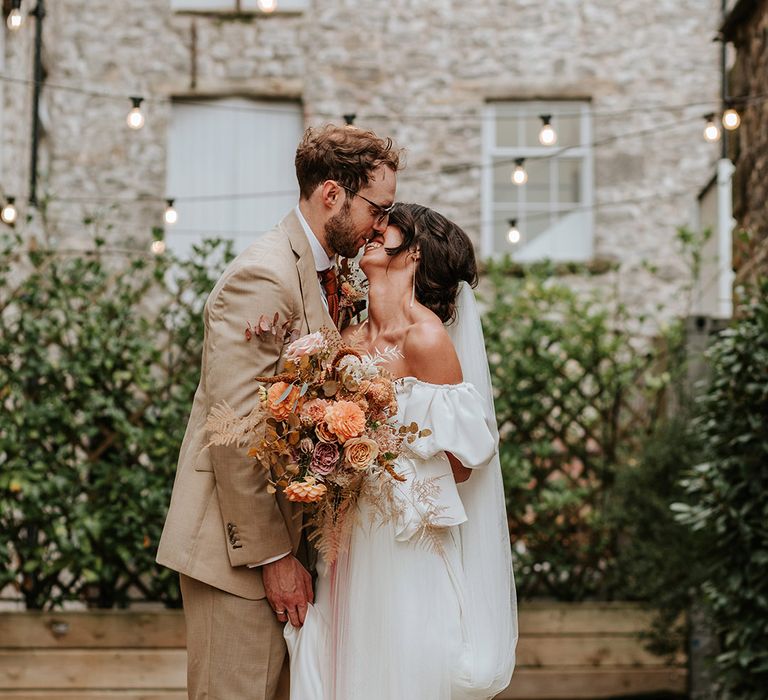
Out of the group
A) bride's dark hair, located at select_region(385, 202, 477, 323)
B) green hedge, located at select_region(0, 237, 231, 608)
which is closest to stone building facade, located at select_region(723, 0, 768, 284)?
bride's dark hair, located at select_region(385, 202, 477, 323)

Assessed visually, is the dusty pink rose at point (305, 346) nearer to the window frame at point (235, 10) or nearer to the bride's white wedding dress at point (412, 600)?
the bride's white wedding dress at point (412, 600)

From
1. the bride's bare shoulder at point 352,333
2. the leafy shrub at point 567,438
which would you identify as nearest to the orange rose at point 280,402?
the bride's bare shoulder at point 352,333

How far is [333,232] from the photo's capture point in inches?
123

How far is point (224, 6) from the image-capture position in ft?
31.5

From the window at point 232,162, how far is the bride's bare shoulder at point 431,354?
6657mm

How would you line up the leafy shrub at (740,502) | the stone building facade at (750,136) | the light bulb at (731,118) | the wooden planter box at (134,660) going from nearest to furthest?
the leafy shrub at (740,502) → the stone building facade at (750,136) → the light bulb at (731,118) → the wooden planter box at (134,660)

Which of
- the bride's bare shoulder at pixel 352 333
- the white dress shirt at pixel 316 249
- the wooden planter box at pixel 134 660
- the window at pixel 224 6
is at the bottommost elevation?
the wooden planter box at pixel 134 660

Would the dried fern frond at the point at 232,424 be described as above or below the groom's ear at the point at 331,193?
below

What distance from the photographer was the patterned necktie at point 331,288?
3244 mm

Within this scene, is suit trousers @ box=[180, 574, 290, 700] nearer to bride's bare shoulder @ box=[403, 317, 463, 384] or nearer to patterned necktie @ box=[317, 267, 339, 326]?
bride's bare shoulder @ box=[403, 317, 463, 384]

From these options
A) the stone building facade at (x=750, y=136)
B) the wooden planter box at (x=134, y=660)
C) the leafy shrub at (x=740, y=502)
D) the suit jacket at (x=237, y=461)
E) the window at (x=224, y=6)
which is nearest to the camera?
the suit jacket at (x=237, y=461)

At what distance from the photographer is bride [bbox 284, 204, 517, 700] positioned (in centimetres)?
296

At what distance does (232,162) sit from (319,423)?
23.8 feet

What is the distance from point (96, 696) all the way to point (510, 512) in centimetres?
242
